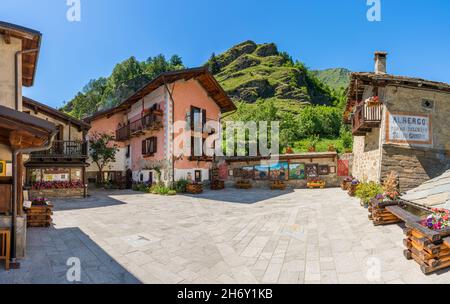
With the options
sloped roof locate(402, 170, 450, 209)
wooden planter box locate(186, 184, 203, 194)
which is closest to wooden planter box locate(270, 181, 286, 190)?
wooden planter box locate(186, 184, 203, 194)

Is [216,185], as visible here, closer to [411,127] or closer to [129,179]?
[129,179]

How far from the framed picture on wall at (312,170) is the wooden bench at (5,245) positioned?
17.9 metres

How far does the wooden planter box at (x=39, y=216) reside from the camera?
849 cm

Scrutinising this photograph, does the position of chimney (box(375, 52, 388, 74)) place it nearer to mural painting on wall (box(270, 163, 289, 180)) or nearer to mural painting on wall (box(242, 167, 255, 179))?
mural painting on wall (box(270, 163, 289, 180))

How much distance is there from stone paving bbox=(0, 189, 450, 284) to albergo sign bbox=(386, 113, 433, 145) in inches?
156

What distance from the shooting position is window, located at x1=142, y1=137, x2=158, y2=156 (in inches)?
797

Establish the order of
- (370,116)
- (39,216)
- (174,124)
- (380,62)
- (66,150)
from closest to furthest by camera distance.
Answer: (39,216) < (370,116) < (380,62) < (66,150) < (174,124)

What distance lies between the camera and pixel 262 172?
68.4ft

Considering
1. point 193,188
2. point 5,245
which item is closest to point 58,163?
point 193,188

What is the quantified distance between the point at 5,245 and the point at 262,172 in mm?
17031

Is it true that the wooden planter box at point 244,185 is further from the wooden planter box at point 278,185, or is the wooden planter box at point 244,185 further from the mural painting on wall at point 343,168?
the mural painting on wall at point 343,168

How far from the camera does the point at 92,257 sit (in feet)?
19.2

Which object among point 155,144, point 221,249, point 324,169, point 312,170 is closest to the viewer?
point 221,249
